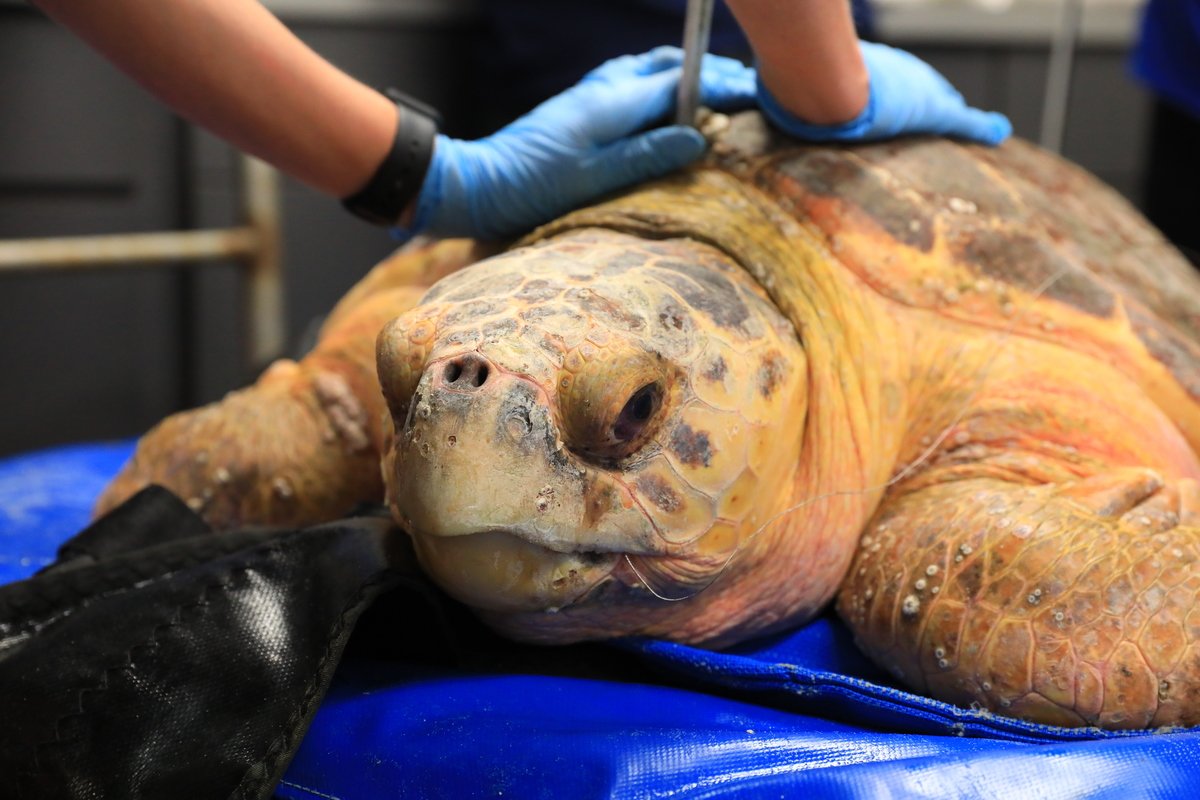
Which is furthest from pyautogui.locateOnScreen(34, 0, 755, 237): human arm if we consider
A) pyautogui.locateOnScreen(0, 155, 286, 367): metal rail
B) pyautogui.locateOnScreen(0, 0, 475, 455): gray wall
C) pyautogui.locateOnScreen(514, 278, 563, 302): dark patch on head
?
pyautogui.locateOnScreen(0, 0, 475, 455): gray wall

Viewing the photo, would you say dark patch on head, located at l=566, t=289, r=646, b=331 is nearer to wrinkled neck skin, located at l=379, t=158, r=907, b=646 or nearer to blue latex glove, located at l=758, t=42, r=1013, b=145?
wrinkled neck skin, located at l=379, t=158, r=907, b=646

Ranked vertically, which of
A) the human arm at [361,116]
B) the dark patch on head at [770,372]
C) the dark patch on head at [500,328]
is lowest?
the dark patch on head at [770,372]

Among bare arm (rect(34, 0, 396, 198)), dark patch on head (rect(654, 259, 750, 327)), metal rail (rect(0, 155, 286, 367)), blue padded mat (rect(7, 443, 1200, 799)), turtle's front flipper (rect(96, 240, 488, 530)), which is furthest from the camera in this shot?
metal rail (rect(0, 155, 286, 367))

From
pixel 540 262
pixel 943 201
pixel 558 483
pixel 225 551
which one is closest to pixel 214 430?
pixel 225 551

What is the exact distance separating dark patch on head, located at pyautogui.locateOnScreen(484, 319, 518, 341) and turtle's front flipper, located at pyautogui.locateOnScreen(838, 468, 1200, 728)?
41 centimetres

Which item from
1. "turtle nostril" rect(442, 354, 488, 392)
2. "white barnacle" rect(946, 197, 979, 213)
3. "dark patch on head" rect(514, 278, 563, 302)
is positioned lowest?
"turtle nostril" rect(442, 354, 488, 392)

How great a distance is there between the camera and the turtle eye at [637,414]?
2.82 feet

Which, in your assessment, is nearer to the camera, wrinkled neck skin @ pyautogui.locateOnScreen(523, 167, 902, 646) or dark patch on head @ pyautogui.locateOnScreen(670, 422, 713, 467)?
dark patch on head @ pyautogui.locateOnScreen(670, 422, 713, 467)

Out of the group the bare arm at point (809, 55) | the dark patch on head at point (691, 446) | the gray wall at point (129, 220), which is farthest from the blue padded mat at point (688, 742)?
the gray wall at point (129, 220)

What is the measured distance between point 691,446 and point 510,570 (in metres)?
0.18

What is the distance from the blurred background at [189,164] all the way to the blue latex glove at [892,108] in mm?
1141

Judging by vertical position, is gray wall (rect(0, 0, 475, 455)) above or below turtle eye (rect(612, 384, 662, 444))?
below

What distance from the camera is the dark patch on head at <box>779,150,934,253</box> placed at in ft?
3.88

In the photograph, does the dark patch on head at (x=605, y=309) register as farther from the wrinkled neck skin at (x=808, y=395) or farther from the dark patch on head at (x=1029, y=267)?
the dark patch on head at (x=1029, y=267)
